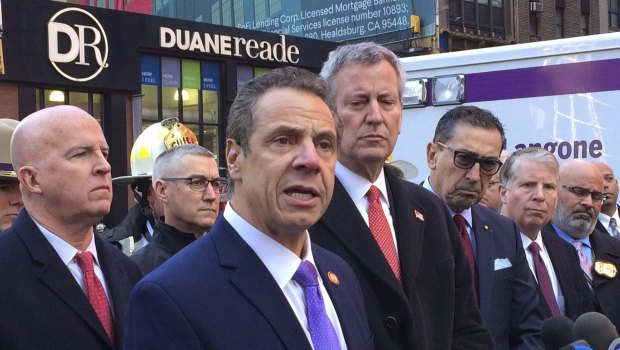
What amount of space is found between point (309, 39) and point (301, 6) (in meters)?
3.29

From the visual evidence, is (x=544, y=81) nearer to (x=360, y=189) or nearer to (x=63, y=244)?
(x=360, y=189)

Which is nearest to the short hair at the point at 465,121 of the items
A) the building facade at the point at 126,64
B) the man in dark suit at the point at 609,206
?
the man in dark suit at the point at 609,206

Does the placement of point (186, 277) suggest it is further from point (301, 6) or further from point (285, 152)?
point (301, 6)

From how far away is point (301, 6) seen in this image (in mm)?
33719

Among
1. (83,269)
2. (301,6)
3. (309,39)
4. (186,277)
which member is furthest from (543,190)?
(301,6)

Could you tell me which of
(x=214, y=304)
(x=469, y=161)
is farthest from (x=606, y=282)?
(x=214, y=304)

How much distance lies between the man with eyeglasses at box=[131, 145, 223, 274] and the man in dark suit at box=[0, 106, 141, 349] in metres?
1.48

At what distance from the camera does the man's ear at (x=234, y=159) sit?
2.58 metres

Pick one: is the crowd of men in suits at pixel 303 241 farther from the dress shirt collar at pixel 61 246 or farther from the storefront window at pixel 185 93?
the storefront window at pixel 185 93

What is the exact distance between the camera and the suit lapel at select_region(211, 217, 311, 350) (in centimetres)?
240

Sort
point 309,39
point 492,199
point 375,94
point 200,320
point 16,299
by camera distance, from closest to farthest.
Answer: point 200,320 < point 16,299 < point 375,94 < point 492,199 < point 309,39

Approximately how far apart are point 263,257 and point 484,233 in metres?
2.16

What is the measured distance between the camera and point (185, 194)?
5.29 metres

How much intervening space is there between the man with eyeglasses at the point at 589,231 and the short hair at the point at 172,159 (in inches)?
91.5
